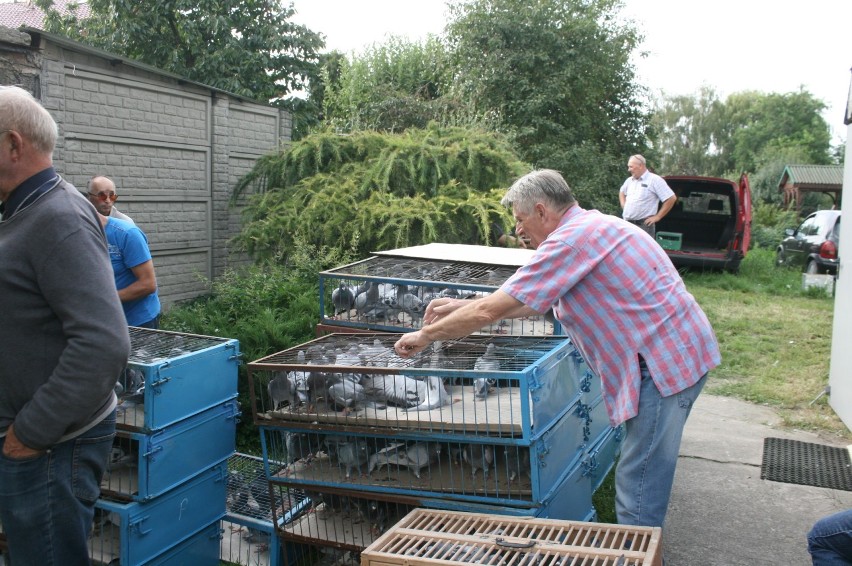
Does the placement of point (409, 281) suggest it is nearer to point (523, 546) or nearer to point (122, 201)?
point (523, 546)

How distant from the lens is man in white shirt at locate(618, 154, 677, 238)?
9828 mm

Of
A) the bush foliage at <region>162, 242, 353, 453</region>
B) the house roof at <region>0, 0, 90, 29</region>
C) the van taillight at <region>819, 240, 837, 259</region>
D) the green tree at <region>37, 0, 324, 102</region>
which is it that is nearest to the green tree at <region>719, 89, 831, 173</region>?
the van taillight at <region>819, 240, 837, 259</region>

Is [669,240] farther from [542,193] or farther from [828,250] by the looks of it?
[542,193]

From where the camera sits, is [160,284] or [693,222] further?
[693,222]

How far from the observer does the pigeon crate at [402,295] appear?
4523mm

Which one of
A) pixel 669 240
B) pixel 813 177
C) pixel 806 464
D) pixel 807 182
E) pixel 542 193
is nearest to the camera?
pixel 542 193

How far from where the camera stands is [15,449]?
2.32m

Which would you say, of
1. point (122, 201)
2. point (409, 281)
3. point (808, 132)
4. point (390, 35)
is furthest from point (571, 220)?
point (808, 132)

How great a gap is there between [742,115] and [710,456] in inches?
2461

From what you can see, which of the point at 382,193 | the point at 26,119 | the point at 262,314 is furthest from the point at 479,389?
the point at 382,193

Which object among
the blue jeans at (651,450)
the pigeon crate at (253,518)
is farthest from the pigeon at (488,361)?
the pigeon crate at (253,518)

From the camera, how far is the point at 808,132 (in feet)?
171

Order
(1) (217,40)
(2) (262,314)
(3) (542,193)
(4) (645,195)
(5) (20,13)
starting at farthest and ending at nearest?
(5) (20,13)
(1) (217,40)
(4) (645,195)
(2) (262,314)
(3) (542,193)

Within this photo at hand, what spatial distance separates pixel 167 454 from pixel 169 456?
17 mm
